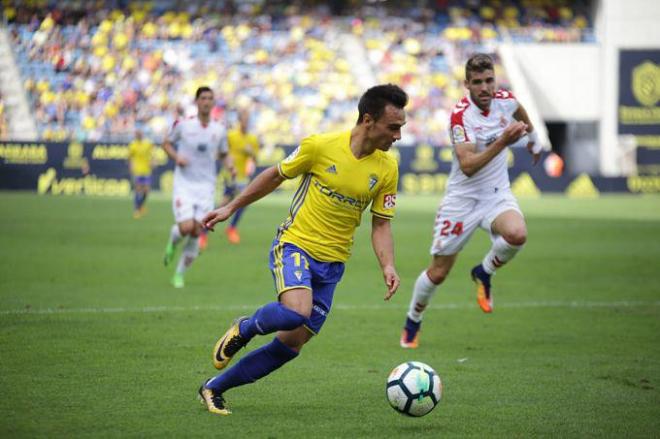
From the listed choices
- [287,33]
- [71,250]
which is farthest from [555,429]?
[287,33]

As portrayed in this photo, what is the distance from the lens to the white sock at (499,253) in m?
9.61

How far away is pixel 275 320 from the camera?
639 centimetres

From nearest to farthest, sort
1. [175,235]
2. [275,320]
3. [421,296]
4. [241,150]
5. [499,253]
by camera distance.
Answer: [275,320] → [421,296] → [499,253] → [175,235] → [241,150]

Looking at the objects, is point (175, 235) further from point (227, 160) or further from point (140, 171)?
point (140, 171)

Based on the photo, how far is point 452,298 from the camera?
13.2 m

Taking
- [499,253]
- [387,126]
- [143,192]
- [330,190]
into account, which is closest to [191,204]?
[499,253]

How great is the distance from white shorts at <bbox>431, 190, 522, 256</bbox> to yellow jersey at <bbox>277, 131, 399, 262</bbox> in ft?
9.29

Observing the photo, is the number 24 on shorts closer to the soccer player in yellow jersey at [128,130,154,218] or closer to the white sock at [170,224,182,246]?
the white sock at [170,224,182,246]

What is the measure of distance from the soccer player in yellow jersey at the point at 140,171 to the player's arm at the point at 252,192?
19.7 meters

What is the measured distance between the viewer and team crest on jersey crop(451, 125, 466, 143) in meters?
9.30

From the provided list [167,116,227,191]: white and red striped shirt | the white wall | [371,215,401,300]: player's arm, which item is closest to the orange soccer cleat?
[371,215,401,300]: player's arm

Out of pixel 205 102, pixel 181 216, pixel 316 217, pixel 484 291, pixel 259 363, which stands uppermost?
pixel 316 217

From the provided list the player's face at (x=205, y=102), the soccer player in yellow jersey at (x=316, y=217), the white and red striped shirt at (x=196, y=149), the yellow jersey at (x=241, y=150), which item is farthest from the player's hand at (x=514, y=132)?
the yellow jersey at (x=241, y=150)

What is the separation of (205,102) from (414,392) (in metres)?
8.08
